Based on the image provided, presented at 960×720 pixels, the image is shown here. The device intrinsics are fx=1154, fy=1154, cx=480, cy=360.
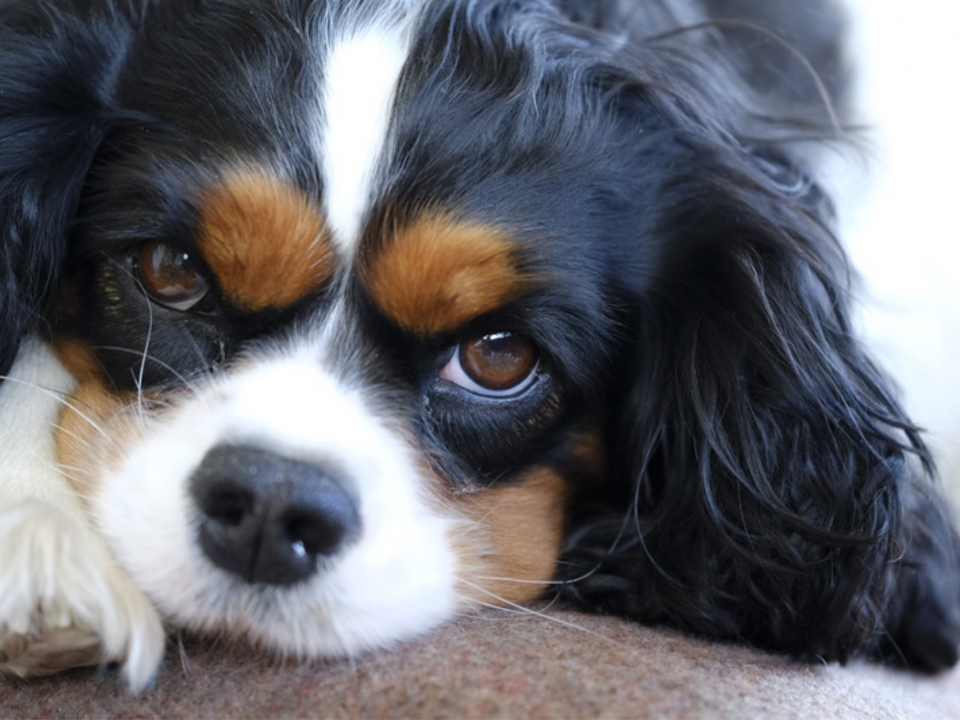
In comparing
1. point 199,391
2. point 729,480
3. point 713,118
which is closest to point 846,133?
point 713,118

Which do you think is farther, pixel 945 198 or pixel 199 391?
→ pixel 945 198

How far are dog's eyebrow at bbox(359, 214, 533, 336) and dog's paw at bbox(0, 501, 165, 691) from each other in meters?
0.45

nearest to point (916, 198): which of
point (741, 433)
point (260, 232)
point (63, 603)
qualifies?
point (741, 433)

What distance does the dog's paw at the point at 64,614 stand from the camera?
1.19 metres

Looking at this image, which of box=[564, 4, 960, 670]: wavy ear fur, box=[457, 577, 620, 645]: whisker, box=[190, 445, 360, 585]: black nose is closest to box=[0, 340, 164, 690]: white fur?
box=[190, 445, 360, 585]: black nose

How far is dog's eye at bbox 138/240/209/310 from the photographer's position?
1.42 metres

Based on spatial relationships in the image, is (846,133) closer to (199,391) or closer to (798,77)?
(798,77)

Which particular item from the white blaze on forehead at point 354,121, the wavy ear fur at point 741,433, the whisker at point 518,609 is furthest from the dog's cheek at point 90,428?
the wavy ear fur at point 741,433

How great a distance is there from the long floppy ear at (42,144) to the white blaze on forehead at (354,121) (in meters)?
0.33

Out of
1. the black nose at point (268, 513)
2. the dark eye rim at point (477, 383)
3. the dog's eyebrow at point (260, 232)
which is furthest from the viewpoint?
the dark eye rim at point (477, 383)

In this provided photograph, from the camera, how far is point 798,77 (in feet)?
7.16

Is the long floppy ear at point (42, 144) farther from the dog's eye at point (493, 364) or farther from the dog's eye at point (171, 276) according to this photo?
the dog's eye at point (493, 364)

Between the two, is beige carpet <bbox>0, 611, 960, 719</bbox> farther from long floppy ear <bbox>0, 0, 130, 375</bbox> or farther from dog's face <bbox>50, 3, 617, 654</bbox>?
long floppy ear <bbox>0, 0, 130, 375</bbox>

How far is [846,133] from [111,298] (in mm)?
1247
